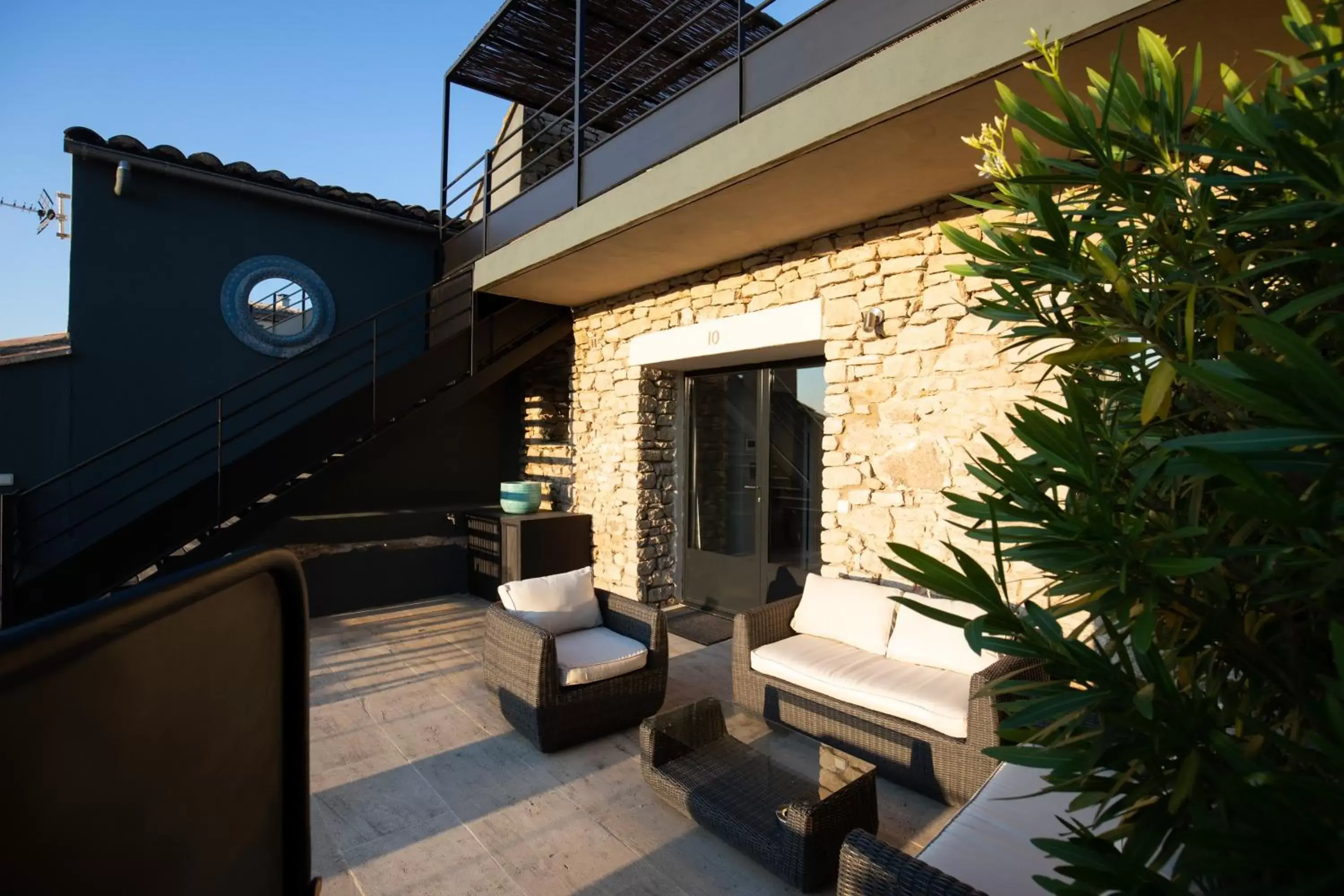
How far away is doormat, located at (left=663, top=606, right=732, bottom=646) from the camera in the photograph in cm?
576

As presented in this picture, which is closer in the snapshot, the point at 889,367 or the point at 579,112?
the point at 889,367

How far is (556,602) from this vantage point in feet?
13.5

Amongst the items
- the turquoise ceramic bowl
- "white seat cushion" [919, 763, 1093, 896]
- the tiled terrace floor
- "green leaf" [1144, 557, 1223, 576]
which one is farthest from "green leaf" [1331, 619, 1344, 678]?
the turquoise ceramic bowl

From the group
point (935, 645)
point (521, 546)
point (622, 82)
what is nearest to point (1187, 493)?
point (935, 645)

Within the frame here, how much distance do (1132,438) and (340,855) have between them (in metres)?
3.21

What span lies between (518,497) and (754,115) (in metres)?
A: 4.65

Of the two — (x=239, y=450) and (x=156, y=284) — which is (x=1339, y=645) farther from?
(x=156, y=284)

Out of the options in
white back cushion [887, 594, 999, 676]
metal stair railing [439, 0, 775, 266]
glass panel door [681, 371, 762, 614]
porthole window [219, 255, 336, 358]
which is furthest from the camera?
porthole window [219, 255, 336, 358]

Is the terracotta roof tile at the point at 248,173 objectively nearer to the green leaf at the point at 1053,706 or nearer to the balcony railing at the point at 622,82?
the balcony railing at the point at 622,82

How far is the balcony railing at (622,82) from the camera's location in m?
3.63

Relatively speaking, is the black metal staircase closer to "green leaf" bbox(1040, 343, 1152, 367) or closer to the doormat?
the doormat

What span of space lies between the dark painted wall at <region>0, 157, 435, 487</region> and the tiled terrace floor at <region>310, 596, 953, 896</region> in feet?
12.9

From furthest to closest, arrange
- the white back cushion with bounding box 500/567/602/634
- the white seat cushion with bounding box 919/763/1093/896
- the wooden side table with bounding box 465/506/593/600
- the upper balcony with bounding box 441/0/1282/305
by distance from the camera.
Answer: the wooden side table with bounding box 465/506/593/600 < the white back cushion with bounding box 500/567/602/634 < the upper balcony with bounding box 441/0/1282/305 < the white seat cushion with bounding box 919/763/1093/896

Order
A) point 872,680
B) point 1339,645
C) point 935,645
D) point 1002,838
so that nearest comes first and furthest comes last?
point 1339,645, point 1002,838, point 872,680, point 935,645
